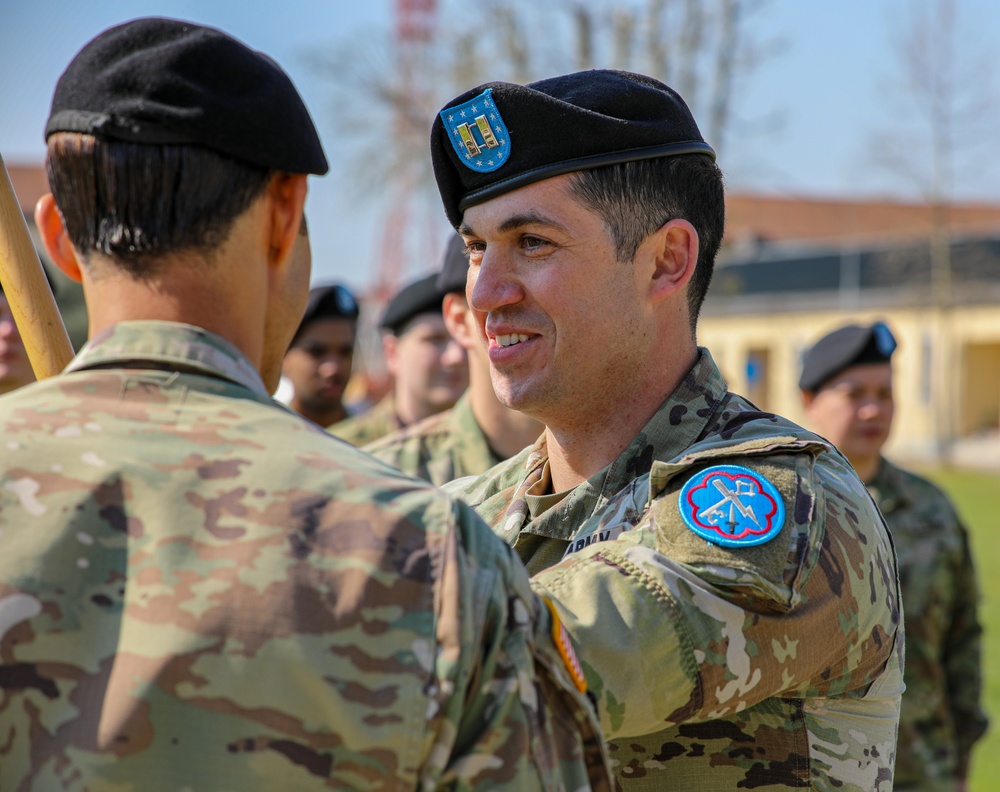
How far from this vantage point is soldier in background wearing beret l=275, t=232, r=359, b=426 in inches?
265

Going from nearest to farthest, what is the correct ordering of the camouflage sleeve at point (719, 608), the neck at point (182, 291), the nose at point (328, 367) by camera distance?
the neck at point (182, 291)
the camouflage sleeve at point (719, 608)
the nose at point (328, 367)

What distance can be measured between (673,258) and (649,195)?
14cm

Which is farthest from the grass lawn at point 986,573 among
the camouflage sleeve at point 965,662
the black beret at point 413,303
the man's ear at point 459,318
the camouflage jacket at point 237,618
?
the camouflage jacket at point 237,618

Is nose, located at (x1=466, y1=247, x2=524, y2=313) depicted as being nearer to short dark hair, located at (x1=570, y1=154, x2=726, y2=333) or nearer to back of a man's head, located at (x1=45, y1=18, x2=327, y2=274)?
short dark hair, located at (x1=570, y1=154, x2=726, y2=333)

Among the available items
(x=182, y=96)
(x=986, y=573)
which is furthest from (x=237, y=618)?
(x=986, y=573)

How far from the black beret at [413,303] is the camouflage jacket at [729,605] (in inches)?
152

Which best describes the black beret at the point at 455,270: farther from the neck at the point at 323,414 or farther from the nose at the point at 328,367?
the neck at the point at 323,414

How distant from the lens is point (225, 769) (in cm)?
152

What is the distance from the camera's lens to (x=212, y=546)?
1.56 m

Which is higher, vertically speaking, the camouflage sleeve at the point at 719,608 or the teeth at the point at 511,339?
the teeth at the point at 511,339

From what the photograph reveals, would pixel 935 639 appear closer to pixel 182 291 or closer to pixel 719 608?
pixel 719 608

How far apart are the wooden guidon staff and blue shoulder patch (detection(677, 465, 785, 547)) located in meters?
1.11

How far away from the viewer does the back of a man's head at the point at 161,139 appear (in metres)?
1.61

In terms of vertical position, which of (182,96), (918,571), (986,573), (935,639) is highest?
(182,96)
